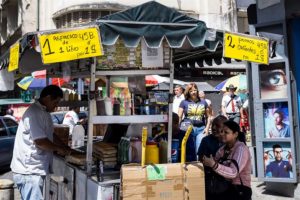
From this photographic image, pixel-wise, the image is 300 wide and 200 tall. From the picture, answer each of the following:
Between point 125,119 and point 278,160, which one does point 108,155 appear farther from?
point 278,160

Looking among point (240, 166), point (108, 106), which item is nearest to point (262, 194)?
point (240, 166)

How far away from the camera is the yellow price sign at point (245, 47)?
412 centimetres

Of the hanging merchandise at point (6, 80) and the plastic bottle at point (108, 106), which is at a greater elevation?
the hanging merchandise at point (6, 80)

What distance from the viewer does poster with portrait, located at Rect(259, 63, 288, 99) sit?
22.6 ft

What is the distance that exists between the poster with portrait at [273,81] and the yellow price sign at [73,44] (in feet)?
13.4

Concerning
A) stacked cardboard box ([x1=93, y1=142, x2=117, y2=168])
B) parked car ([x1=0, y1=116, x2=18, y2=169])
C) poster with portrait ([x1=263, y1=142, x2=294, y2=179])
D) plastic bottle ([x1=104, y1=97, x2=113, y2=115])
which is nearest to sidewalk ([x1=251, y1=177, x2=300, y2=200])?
poster with portrait ([x1=263, y1=142, x2=294, y2=179])

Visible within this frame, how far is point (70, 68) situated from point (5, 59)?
2.43ft

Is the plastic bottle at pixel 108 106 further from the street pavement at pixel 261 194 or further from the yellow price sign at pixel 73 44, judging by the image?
the street pavement at pixel 261 194

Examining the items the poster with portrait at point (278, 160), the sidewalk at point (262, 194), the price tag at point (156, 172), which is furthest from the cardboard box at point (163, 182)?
the sidewalk at point (262, 194)

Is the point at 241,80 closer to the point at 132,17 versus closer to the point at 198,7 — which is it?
the point at 198,7

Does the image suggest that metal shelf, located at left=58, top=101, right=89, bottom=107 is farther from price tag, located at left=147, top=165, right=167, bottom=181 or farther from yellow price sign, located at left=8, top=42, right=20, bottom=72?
price tag, located at left=147, top=165, right=167, bottom=181

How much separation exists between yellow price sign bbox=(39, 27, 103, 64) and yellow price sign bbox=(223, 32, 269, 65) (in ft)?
4.15

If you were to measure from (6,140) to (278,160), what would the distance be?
23.1 ft

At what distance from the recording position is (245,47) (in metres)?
4.29
